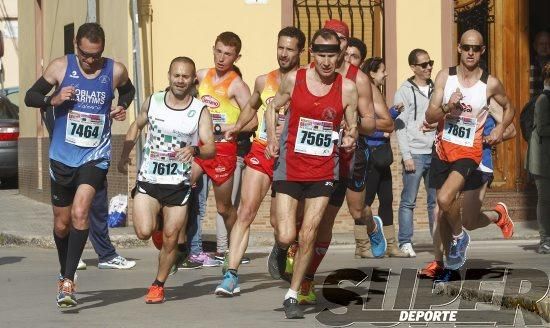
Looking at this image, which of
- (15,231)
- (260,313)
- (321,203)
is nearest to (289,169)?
(321,203)

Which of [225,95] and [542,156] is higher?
[225,95]

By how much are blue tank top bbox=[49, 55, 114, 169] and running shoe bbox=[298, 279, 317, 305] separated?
5.62ft

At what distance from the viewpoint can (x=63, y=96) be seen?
435 inches

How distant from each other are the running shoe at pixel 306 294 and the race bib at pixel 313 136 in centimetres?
108

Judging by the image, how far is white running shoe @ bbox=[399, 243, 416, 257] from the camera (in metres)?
15.3

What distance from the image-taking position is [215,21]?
60.2 ft

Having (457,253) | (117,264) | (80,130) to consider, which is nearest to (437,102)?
(457,253)

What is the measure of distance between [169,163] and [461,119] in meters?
2.51

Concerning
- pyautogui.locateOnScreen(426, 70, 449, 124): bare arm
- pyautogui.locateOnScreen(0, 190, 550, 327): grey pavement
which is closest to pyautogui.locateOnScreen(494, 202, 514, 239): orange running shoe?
pyautogui.locateOnScreen(0, 190, 550, 327): grey pavement

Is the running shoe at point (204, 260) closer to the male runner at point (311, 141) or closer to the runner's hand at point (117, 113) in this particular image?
the runner's hand at point (117, 113)

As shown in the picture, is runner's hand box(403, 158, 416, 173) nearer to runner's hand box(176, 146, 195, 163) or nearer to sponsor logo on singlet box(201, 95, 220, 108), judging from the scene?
sponsor logo on singlet box(201, 95, 220, 108)

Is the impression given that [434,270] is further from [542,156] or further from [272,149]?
[542,156]

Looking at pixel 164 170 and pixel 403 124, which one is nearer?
pixel 164 170

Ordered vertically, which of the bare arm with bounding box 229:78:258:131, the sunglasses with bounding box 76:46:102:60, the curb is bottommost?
the curb
